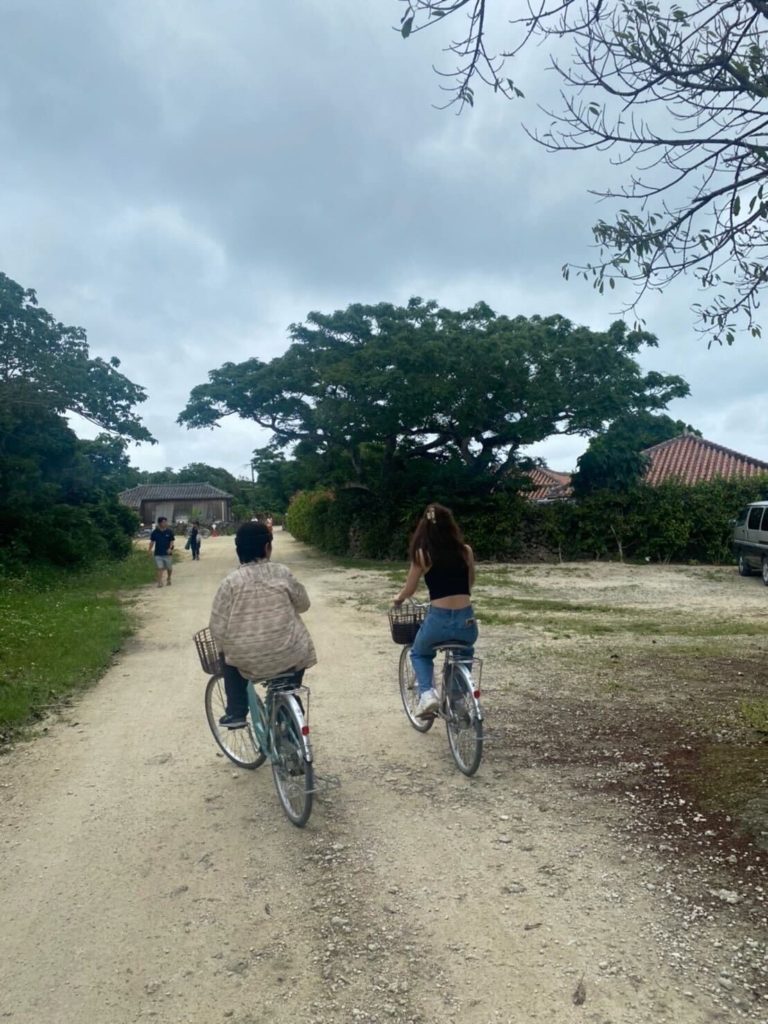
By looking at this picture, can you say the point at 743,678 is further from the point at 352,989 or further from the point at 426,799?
the point at 352,989

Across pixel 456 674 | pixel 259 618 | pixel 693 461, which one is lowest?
pixel 456 674

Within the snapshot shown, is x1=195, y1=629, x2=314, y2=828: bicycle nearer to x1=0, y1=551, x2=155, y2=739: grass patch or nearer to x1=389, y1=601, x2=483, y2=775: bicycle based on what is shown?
x1=389, y1=601, x2=483, y2=775: bicycle

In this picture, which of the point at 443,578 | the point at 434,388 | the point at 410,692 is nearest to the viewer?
the point at 443,578

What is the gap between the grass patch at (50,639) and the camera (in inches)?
292

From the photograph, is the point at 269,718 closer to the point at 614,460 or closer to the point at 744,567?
the point at 744,567

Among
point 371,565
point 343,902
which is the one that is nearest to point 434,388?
point 371,565

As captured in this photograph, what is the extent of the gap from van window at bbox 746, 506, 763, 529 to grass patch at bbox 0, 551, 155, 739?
14273mm

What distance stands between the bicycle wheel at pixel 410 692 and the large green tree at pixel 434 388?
60.4ft

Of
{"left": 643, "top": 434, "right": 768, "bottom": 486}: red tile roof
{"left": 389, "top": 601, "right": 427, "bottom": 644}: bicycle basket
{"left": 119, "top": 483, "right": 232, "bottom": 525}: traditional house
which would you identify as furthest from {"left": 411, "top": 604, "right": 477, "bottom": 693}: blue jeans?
{"left": 119, "top": 483, "right": 232, "bottom": 525}: traditional house

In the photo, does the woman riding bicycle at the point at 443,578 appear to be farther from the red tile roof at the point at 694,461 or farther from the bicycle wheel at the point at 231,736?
the red tile roof at the point at 694,461

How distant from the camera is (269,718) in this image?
4609mm

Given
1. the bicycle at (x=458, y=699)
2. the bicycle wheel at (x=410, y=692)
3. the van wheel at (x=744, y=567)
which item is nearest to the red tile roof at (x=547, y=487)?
the van wheel at (x=744, y=567)

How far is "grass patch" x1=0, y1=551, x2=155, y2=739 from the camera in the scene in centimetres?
741

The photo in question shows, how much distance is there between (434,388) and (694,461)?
17.5 meters
